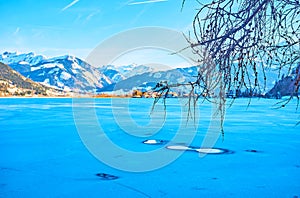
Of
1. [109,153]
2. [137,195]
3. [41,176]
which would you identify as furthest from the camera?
[109,153]

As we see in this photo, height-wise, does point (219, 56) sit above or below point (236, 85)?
above

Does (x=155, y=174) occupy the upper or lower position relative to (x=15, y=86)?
lower

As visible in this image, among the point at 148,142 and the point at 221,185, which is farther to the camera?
the point at 148,142

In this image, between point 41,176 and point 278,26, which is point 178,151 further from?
point 278,26

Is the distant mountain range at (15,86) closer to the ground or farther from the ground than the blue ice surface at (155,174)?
farther from the ground

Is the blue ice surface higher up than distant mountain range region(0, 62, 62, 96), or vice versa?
distant mountain range region(0, 62, 62, 96)

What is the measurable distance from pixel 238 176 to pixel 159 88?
409 centimetres

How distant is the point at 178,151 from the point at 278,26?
5.70 metres

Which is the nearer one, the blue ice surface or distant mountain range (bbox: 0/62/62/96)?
the blue ice surface

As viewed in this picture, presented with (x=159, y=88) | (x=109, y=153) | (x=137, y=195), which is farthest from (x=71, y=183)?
(x=159, y=88)

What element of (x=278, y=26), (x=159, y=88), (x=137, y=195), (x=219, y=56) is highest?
(x=278, y=26)

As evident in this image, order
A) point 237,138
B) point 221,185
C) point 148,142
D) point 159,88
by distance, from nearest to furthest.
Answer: point 159,88 → point 221,185 → point 148,142 → point 237,138

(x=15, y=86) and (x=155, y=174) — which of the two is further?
(x=15, y=86)

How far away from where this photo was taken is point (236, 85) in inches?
50.9
